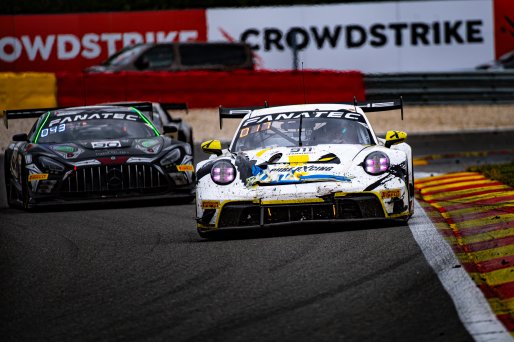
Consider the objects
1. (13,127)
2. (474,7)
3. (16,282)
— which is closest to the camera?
(16,282)

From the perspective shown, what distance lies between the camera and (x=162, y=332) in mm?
6270

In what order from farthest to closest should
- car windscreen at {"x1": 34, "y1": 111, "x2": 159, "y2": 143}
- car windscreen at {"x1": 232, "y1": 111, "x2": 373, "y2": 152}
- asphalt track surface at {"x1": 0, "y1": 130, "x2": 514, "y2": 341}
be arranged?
car windscreen at {"x1": 34, "y1": 111, "x2": 159, "y2": 143} < car windscreen at {"x1": 232, "y1": 111, "x2": 373, "y2": 152} < asphalt track surface at {"x1": 0, "y1": 130, "x2": 514, "y2": 341}

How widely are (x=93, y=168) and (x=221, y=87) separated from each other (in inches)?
376

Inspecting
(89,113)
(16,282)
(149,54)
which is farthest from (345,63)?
(16,282)

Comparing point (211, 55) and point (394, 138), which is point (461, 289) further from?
point (211, 55)

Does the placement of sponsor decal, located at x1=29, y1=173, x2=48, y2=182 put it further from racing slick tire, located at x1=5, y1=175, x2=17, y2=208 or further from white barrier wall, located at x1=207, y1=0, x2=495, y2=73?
white barrier wall, located at x1=207, y1=0, x2=495, y2=73

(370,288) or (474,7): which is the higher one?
(474,7)

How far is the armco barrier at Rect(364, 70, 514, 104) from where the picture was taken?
936 inches

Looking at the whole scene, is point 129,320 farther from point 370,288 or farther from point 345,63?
point 345,63

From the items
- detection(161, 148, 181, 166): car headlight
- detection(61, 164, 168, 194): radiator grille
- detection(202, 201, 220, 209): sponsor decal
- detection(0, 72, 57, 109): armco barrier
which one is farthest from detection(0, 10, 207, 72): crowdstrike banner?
detection(202, 201, 220, 209): sponsor decal

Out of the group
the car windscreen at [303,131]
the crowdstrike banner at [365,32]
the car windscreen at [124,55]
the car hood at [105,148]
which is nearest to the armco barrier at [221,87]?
the car windscreen at [124,55]

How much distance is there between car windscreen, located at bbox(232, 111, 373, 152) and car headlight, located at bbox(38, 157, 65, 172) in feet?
Result: 9.11

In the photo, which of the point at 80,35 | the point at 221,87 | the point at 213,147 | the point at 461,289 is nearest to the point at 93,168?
the point at 213,147

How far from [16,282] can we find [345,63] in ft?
70.0
